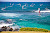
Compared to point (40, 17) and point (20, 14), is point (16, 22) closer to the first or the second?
point (20, 14)

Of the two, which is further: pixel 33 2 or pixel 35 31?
pixel 33 2

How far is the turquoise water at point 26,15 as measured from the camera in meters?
2.29

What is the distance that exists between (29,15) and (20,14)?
286 millimetres

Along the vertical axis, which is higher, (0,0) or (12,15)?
(0,0)

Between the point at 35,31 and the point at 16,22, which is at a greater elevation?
the point at 16,22

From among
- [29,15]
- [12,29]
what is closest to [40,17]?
[29,15]

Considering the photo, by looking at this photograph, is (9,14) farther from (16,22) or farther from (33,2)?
(33,2)

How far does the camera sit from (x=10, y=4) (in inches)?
93.9

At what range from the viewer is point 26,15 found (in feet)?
7.67

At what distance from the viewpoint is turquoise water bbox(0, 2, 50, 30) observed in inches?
90.0

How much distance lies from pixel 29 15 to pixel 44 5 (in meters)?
0.58

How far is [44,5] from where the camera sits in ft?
7.79

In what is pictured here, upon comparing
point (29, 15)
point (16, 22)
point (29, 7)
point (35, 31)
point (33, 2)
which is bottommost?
point (35, 31)

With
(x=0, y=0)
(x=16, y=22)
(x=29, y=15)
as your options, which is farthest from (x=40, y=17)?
(x=0, y=0)
